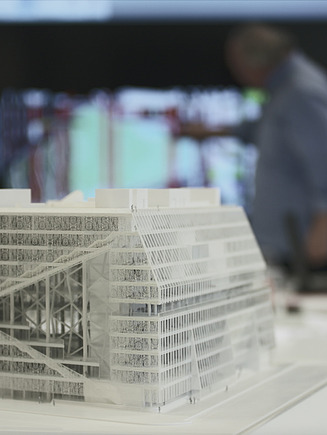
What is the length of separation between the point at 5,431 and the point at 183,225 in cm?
42

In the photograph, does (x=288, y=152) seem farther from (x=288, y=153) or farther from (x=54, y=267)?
(x=54, y=267)

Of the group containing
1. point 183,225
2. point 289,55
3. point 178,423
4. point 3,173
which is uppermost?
point 289,55

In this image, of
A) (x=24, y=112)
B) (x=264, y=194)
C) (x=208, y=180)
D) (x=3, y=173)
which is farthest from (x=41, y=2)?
(x=264, y=194)

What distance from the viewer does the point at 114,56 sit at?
4691 mm

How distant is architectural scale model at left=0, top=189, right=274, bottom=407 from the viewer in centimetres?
146

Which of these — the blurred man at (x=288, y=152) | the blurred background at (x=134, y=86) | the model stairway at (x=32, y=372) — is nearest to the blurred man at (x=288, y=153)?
the blurred man at (x=288, y=152)

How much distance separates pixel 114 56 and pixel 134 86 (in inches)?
6.5

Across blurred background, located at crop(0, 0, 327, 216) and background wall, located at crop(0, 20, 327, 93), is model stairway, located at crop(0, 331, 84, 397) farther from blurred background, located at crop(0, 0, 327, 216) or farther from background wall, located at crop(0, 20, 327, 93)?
background wall, located at crop(0, 20, 327, 93)

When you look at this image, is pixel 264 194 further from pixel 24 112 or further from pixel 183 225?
pixel 183 225

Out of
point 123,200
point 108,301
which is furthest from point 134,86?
point 108,301

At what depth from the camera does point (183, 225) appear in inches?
62.6

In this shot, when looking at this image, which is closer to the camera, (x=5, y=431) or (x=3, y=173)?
(x=5, y=431)

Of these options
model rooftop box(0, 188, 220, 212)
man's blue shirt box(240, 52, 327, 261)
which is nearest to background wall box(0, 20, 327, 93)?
man's blue shirt box(240, 52, 327, 261)

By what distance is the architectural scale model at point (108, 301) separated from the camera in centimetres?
146
